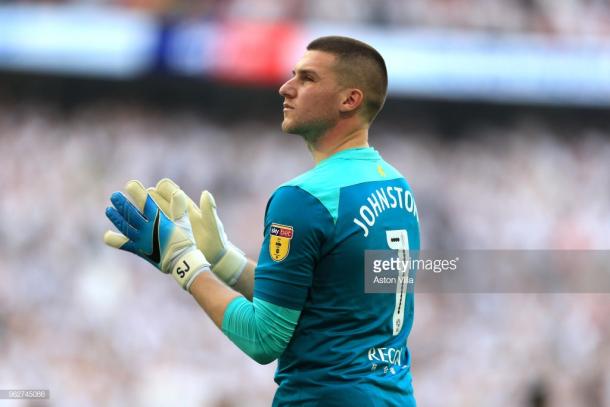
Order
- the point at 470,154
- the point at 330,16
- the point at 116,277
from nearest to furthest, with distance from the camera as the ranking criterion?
the point at 116,277, the point at 330,16, the point at 470,154

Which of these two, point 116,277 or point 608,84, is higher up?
point 608,84

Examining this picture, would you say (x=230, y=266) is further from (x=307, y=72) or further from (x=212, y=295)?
(x=307, y=72)

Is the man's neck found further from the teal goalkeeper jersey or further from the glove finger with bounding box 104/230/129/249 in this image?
the glove finger with bounding box 104/230/129/249

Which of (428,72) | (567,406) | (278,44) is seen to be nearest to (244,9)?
(278,44)

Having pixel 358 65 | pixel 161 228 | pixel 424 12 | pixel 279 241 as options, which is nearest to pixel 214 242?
pixel 161 228

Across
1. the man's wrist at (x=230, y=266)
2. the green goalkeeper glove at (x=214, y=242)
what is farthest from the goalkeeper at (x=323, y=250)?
the man's wrist at (x=230, y=266)

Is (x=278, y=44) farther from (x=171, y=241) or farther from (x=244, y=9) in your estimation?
(x=171, y=241)

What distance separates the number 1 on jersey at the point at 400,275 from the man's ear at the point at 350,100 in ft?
1.56

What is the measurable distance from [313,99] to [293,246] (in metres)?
0.58

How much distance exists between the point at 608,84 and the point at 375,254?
45.2 feet

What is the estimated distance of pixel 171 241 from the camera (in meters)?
3.91

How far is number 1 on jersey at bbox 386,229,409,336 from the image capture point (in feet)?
12.8

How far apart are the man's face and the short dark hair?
38 millimetres

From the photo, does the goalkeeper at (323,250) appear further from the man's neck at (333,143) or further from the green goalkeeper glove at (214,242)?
the green goalkeeper glove at (214,242)
